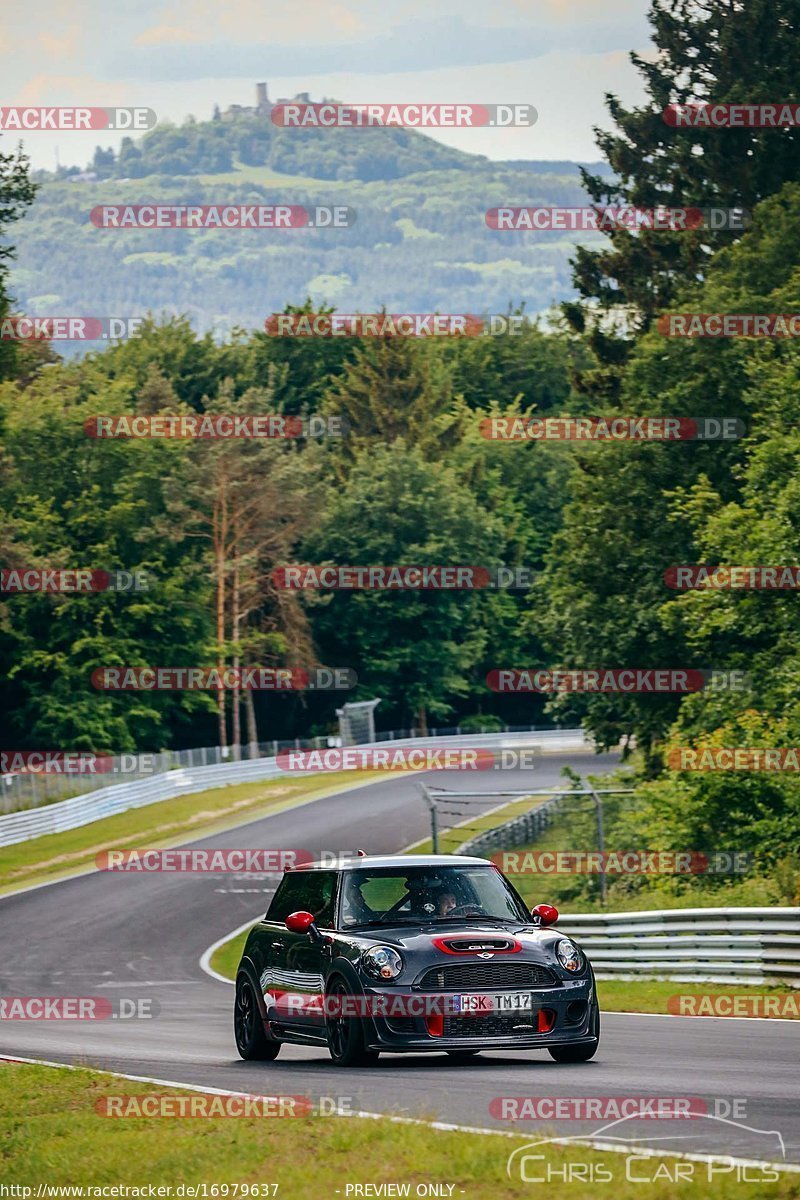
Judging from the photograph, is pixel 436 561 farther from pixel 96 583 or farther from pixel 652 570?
pixel 652 570

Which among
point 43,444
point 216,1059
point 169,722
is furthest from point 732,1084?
point 169,722

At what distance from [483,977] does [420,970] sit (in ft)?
1.41

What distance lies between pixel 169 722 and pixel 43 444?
50.1 feet

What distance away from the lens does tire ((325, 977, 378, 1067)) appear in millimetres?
12586

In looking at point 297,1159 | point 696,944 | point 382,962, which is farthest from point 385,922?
point 696,944

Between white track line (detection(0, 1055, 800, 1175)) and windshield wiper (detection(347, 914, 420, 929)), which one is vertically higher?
white track line (detection(0, 1055, 800, 1175))

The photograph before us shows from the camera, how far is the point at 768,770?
92.2 ft

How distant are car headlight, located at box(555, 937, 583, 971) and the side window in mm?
1791

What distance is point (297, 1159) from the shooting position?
8.66 meters

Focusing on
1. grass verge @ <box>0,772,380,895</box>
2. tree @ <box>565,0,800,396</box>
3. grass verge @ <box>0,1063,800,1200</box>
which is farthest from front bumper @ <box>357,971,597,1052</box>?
tree @ <box>565,0,800,396</box>

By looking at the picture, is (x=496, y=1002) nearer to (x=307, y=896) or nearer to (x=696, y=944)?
(x=307, y=896)

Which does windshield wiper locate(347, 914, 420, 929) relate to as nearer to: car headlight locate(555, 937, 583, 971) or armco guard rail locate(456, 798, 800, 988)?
car headlight locate(555, 937, 583, 971)

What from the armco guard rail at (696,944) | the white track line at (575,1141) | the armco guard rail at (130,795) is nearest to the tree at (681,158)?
the armco guard rail at (130,795)

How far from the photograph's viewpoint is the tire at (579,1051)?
41.3ft
